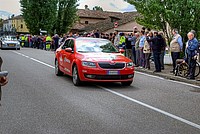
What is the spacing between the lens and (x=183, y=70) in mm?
13594

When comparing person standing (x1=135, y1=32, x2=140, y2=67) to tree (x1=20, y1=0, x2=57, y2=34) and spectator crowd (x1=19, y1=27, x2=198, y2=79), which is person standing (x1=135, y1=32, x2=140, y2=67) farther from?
tree (x1=20, y1=0, x2=57, y2=34)

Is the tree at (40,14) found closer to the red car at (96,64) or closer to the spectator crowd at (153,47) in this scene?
the spectator crowd at (153,47)

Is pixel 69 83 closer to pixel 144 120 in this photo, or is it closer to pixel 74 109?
pixel 74 109

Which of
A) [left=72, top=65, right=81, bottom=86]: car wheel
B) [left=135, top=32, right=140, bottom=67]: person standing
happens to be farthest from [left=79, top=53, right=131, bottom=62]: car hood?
[left=135, top=32, right=140, bottom=67]: person standing

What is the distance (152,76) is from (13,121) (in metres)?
8.67

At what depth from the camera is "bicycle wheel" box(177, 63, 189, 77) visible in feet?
44.0

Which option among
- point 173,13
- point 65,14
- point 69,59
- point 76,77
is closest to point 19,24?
point 65,14

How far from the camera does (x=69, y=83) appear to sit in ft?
38.1

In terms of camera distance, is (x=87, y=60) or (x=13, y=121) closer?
(x=13, y=121)

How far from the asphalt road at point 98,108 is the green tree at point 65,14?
49.2 m

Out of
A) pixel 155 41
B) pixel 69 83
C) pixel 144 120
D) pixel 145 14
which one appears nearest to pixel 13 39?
pixel 145 14

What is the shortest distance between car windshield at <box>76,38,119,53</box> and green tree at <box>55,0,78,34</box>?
158ft

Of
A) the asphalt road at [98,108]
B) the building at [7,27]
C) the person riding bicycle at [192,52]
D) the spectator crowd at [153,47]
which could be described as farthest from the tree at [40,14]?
the asphalt road at [98,108]

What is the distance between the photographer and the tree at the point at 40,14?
2180 inches
